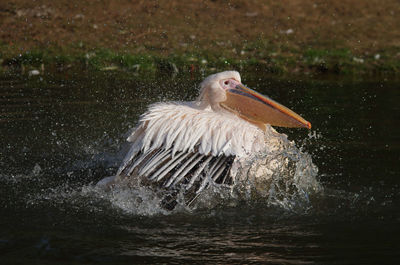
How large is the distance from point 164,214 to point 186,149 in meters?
0.48

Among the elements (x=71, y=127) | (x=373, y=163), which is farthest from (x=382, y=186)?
(x=71, y=127)

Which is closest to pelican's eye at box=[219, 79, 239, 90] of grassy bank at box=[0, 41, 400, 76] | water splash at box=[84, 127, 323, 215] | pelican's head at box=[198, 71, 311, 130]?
pelican's head at box=[198, 71, 311, 130]

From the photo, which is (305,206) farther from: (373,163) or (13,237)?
(13,237)

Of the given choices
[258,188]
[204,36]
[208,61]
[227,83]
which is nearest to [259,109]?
[227,83]

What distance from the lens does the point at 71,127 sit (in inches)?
243

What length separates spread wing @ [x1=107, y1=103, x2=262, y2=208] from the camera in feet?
13.4

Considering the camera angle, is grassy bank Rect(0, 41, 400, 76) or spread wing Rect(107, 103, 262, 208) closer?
spread wing Rect(107, 103, 262, 208)

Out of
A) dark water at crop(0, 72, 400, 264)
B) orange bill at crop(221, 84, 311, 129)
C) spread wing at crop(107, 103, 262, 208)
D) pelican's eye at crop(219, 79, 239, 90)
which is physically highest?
pelican's eye at crop(219, 79, 239, 90)

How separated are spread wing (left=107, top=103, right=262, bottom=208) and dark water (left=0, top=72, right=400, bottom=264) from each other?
8.5 inches

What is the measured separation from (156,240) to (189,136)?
93 cm

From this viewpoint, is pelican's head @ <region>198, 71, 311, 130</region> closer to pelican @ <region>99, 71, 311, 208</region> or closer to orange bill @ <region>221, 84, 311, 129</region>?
orange bill @ <region>221, 84, 311, 129</region>

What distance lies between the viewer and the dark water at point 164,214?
3301 millimetres

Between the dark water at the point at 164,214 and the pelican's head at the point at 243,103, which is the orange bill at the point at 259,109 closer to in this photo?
the pelican's head at the point at 243,103

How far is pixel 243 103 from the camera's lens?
4.73 metres
